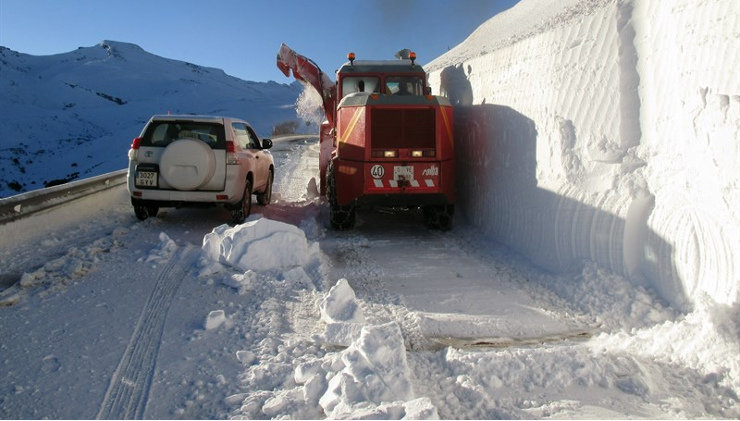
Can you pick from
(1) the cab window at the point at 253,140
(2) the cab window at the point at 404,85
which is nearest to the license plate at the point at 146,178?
(1) the cab window at the point at 253,140

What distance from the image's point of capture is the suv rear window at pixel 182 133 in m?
9.21

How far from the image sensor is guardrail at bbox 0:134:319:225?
25.5 ft

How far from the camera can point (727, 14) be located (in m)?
4.30

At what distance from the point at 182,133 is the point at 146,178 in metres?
1.05

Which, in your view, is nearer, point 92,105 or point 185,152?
point 185,152

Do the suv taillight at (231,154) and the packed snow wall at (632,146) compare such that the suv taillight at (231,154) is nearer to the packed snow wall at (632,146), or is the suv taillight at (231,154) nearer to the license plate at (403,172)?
the license plate at (403,172)

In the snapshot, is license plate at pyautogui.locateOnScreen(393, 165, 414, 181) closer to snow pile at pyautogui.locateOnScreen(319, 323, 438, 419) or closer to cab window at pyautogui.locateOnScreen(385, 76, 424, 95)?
cab window at pyautogui.locateOnScreen(385, 76, 424, 95)

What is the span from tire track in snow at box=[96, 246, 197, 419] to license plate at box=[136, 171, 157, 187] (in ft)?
10.1

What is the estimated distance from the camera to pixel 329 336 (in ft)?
14.7

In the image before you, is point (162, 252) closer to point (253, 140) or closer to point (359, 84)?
point (253, 140)

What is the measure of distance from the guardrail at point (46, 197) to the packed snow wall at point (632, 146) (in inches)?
263

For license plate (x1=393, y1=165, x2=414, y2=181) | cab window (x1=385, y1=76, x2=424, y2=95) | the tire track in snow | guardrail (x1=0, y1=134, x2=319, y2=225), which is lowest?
the tire track in snow

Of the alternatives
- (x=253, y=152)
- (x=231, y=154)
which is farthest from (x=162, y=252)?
(x=253, y=152)

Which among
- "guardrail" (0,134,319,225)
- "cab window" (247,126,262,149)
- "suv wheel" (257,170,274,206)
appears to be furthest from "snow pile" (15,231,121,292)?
"suv wheel" (257,170,274,206)
